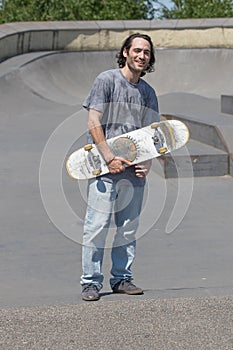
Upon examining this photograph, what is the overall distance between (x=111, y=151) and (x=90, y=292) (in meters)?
0.90

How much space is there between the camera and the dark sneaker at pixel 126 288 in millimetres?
5027

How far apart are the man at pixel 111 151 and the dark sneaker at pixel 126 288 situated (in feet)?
0.48

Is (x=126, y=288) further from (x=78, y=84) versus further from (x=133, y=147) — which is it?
(x=78, y=84)

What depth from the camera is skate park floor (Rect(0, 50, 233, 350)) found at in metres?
4.36

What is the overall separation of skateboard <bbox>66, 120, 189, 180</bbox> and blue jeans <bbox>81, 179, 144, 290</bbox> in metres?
0.10

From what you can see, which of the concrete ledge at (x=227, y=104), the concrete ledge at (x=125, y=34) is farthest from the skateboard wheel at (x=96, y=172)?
the concrete ledge at (x=125, y=34)

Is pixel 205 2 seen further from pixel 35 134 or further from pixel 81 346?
pixel 81 346

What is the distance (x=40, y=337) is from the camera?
430cm

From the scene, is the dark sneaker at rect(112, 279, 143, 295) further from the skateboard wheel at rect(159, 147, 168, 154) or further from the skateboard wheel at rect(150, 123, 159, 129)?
the skateboard wheel at rect(150, 123, 159, 129)

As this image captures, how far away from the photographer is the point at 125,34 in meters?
20.9

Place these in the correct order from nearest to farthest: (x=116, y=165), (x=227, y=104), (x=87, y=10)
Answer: (x=116, y=165)
(x=227, y=104)
(x=87, y=10)

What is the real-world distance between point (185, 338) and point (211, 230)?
2.78m

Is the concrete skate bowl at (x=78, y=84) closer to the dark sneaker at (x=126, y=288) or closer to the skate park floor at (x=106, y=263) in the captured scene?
the skate park floor at (x=106, y=263)

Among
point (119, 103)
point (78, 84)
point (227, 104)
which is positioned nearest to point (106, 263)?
point (119, 103)
